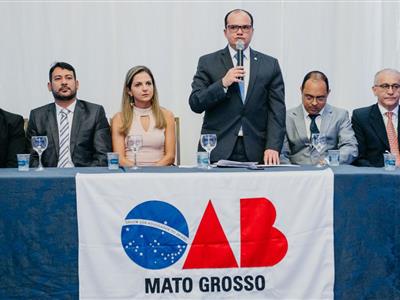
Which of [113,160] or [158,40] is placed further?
[158,40]

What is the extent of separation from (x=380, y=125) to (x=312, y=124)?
372mm

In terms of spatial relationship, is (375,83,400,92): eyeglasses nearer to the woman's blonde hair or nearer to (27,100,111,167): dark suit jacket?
the woman's blonde hair

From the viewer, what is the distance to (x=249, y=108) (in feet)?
11.1

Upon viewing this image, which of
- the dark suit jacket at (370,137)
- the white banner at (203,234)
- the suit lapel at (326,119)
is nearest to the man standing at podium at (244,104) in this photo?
the suit lapel at (326,119)

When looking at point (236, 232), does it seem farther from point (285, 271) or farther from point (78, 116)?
point (78, 116)

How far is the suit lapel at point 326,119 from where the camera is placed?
3582 mm

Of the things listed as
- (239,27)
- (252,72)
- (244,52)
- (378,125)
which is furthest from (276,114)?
(378,125)

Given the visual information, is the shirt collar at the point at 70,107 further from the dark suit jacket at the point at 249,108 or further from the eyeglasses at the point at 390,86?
the eyeglasses at the point at 390,86

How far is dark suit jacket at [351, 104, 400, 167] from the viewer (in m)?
3.52

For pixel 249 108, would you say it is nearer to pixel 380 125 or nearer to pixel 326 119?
pixel 326 119

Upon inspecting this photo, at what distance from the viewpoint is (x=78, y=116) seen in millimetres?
3520

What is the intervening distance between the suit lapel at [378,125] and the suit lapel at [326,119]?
226 mm

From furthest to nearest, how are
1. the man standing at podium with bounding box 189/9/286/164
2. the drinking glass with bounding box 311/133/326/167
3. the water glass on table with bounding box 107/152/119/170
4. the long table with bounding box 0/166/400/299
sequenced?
1. the man standing at podium with bounding box 189/9/286/164
2. the drinking glass with bounding box 311/133/326/167
3. the water glass on table with bounding box 107/152/119/170
4. the long table with bounding box 0/166/400/299

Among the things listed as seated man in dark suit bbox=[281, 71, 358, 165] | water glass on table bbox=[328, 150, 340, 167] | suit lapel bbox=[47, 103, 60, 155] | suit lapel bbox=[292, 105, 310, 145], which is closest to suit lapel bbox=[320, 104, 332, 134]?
seated man in dark suit bbox=[281, 71, 358, 165]
